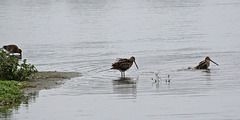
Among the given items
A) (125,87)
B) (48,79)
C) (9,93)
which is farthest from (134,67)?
(9,93)

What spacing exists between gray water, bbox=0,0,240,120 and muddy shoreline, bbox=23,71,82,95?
0.32 m

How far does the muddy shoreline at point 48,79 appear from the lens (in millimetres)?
14742

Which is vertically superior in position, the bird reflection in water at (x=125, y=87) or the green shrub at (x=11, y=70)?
the green shrub at (x=11, y=70)

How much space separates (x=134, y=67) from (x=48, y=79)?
3935mm

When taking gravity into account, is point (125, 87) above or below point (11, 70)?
below

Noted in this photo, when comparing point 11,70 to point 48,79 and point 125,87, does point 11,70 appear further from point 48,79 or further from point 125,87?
point 125,87

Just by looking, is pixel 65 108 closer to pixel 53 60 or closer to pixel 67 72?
pixel 67 72

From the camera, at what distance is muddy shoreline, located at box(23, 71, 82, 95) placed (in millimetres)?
14742

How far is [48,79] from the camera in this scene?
16312mm

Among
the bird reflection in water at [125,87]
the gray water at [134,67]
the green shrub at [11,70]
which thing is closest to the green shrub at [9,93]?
the gray water at [134,67]

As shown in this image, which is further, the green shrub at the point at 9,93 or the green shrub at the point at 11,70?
the green shrub at the point at 11,70

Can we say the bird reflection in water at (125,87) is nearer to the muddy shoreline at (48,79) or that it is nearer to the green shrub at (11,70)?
the muddy shoreline at (48,79)

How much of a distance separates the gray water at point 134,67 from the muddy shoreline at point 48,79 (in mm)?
324

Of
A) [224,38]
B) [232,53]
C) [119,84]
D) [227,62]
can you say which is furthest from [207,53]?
[119,84]
